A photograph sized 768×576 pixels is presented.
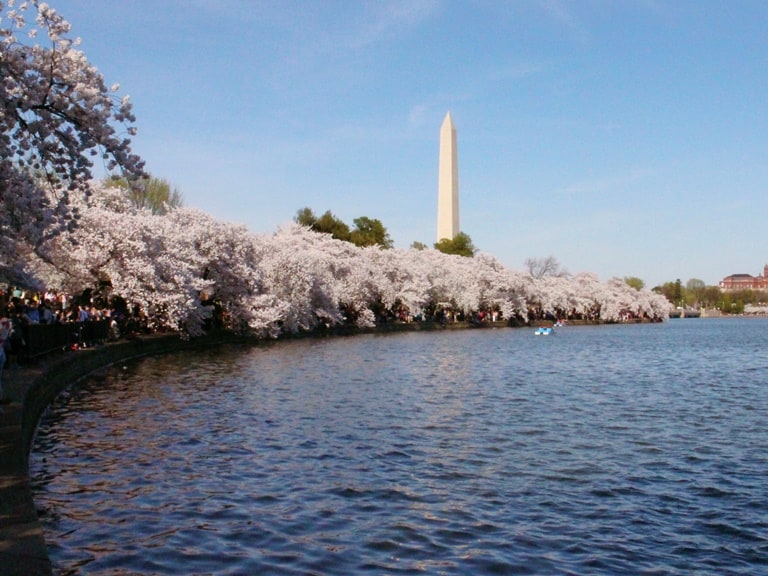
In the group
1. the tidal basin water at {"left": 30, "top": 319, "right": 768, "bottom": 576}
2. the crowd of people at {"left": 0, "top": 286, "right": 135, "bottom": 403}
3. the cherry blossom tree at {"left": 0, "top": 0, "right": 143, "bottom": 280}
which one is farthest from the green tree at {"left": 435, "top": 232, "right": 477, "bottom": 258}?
the cherry blossom tree at {"left": 0, "top": 0, "right": 143, "bottom": 280}

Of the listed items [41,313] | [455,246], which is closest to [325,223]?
[455,246]

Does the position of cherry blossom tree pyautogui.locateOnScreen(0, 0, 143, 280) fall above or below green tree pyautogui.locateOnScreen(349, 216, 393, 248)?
below

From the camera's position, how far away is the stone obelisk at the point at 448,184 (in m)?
104

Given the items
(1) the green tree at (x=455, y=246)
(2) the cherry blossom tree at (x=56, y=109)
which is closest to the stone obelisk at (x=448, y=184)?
(1) the green tree at (x=455, y=246)

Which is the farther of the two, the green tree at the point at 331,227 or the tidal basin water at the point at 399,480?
the green tree at the point at 331,227

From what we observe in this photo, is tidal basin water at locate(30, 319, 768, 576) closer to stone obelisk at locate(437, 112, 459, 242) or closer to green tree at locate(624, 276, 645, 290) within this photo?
stone obelisk at locate(437, 112, 459, 242)

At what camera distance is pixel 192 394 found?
22250mm

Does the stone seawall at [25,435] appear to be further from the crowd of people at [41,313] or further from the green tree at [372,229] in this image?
the green tree at [372,229]

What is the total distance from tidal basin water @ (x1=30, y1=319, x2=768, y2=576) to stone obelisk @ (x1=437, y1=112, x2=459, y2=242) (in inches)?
3200

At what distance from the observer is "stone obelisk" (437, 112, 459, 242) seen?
340 ft

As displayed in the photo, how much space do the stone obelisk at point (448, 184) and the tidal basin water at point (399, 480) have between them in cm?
8129

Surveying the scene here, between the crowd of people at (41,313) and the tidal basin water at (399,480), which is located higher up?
the crowd of people at (41,313)

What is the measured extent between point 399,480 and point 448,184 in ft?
310

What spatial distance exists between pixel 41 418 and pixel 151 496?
7.65 metres
